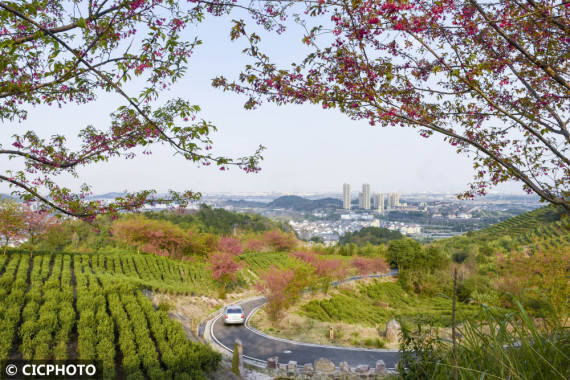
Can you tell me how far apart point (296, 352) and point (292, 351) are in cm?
17

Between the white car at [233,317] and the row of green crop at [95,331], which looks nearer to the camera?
the row of green crop at [95,331]

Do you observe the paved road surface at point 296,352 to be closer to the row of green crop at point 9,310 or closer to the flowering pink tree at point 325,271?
the row of green crop at point 9,310

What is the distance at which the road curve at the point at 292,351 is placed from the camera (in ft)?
34.0

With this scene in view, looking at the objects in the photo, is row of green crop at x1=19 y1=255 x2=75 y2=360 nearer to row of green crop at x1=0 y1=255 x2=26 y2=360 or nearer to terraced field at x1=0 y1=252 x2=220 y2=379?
terraced field at x1=0 y1=252 x2=220 y2=379

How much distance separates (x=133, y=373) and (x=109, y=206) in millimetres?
3211

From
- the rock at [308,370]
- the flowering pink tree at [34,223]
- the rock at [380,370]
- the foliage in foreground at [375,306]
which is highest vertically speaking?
the flowering pink tree at [34,223]

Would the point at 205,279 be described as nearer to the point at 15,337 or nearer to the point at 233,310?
the point at 233,310

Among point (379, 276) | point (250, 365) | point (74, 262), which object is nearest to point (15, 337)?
point (250, 365)

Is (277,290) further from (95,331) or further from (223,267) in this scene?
(95,331)

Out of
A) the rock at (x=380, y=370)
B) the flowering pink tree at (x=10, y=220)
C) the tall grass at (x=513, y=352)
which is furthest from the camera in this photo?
the flowering pink tree at (x=10, y=220)

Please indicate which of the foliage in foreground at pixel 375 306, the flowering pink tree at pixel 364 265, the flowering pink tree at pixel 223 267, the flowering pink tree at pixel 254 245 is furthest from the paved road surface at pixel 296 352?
the flowering pink tree at pixel 254 245

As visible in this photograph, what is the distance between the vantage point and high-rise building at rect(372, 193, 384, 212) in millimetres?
145050

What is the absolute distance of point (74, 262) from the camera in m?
15.1

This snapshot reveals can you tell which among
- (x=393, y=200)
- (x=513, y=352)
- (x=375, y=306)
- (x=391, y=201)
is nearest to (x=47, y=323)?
(x=513, y=352)
